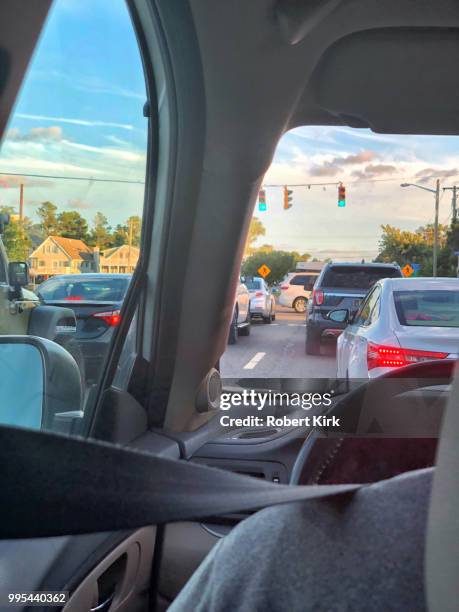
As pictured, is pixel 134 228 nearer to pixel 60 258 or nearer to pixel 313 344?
pixel 60 258

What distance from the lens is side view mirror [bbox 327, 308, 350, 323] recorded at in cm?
393

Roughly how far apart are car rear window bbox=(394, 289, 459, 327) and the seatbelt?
7.09ft

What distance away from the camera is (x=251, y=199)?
2961 millimetres

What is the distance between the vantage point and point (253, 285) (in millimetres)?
3820

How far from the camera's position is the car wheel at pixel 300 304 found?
3.82 meters

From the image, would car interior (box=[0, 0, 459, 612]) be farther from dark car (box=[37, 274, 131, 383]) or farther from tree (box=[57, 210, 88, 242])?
tree (box=[57, 210, 88, 242])

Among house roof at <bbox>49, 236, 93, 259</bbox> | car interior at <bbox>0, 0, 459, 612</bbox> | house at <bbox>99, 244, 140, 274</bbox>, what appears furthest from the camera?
house at <bbox>99, 244, 140, 274</bbox>

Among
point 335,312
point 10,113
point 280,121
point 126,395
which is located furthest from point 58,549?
point 335,312

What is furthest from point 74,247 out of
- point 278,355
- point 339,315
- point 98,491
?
point 339,315

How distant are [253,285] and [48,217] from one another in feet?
5.94

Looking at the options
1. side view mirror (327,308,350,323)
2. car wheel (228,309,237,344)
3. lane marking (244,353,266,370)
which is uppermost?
side view mirror (327,308,350,323)

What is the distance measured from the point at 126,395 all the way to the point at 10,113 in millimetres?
1381

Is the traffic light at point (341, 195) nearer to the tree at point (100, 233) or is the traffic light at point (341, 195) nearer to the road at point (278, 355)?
the road at point (278, 355)

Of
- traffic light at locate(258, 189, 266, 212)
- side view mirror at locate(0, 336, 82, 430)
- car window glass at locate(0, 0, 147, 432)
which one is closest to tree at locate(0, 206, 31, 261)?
car window glass at locate(0, 0, 147, 432)
